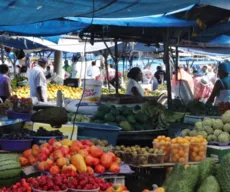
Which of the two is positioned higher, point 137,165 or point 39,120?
point 39,120

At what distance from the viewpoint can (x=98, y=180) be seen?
144 inches

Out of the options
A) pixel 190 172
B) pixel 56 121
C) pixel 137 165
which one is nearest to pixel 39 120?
pixel 56 121

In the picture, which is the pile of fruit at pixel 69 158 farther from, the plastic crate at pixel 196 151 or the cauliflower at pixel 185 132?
the cauliflower at pixel 185 132

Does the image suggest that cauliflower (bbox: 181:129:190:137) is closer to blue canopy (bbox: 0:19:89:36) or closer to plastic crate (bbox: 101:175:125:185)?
plastic crate (bbox: 101:175:125:185)

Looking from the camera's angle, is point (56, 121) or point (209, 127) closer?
point (56, 121)

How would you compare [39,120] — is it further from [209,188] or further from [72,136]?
[209,188]

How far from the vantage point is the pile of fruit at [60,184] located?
3.46 metres

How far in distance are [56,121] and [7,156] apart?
0.90m

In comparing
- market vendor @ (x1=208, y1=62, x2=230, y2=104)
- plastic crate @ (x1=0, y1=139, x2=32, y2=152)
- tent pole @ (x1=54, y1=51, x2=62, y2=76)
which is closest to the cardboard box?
plastic crate @ (x1=0, y1=139, x2=32, y2=152)

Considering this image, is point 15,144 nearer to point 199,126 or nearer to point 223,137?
point 199,126

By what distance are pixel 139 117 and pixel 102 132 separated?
104cm

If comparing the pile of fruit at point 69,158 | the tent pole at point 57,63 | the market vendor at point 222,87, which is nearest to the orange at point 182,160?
the pile of fruit at point 69,158

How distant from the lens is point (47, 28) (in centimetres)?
928

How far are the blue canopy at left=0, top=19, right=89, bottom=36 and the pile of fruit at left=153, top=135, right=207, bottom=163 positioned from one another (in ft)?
11.8
